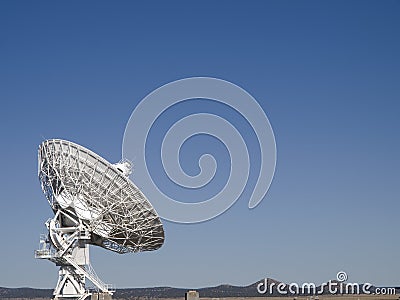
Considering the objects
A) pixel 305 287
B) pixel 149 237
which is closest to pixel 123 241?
pixel 149 237

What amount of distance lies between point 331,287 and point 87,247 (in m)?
20.7

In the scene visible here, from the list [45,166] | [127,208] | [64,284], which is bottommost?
[64,284]

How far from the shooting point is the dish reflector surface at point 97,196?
180 feet

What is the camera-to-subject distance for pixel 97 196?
55938 mm

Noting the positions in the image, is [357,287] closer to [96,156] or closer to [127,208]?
[127,208]

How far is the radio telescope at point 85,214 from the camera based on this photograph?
54969mm

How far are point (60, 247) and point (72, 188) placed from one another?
17.6 ft

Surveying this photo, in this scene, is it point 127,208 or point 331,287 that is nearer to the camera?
point 127,208

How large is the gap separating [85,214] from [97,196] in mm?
2653

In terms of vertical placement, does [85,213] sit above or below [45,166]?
below

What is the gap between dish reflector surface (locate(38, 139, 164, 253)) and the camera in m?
54.8

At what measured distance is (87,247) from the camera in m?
59.2

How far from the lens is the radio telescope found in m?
55.0

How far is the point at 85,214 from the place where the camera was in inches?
2272
